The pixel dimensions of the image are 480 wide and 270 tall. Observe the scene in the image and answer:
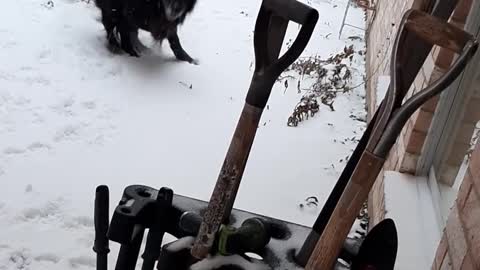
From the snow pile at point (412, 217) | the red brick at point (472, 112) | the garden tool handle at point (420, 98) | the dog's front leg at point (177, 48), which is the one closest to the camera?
the garden tool handle at point (420, 98)

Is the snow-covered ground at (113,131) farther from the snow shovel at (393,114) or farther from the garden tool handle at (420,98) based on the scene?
the garden tool handle at (420,98)

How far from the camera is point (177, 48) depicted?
3.44m

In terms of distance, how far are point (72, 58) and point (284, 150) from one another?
4.15ft

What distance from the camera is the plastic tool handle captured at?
1.04m

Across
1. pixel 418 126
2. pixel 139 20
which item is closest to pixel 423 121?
pixel 418 126

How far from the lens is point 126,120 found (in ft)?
8.80

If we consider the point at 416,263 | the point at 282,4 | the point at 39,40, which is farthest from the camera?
the point at 39,40

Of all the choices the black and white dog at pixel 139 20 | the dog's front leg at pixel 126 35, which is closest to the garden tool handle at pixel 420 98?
the black and white dog at pixel 139 20

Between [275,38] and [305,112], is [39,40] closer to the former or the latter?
[305,112]

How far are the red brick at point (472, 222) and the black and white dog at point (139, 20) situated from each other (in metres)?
2.28

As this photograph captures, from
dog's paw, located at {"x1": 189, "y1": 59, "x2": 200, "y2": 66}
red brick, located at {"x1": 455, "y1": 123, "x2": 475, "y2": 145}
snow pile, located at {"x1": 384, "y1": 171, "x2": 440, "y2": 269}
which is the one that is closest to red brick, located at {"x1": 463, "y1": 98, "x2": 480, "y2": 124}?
red brick, located at {"x1": 455, "y1": 123, "x2": 475, "y2": 145}

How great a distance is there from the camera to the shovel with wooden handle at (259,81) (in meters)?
0.87

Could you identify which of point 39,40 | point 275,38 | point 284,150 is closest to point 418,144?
point 284,150

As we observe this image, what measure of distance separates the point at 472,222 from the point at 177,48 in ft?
8.47
